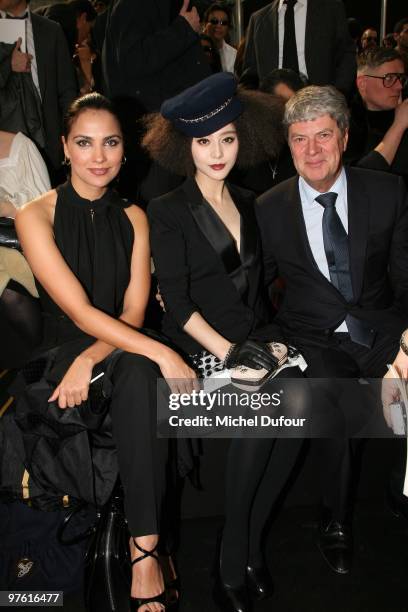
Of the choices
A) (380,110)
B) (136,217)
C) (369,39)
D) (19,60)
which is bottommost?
(136,217)

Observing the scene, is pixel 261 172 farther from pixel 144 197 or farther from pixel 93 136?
pixel 93 136

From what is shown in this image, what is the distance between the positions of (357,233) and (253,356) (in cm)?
64

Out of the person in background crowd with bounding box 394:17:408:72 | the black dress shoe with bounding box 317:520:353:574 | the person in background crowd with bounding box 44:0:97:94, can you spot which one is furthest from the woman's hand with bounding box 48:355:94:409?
the person in background crowd with bounding box 394:17:408:72

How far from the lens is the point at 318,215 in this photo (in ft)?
7.76

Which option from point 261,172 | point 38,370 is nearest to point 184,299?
point 38,370

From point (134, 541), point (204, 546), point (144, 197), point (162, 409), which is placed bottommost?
point (204, 546)

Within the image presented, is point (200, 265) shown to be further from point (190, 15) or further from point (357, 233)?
Answer: point (190, 15)

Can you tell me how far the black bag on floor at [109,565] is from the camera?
6.64ft

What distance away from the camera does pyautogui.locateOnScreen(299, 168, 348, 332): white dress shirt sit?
235 centimetres

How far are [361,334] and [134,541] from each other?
109cm

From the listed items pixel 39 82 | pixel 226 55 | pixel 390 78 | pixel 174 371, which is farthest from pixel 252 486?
pixel 226 55

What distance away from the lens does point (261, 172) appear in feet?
11.0

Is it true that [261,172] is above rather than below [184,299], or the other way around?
above

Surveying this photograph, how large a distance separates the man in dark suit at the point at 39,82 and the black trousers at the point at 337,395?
191 centimetres
